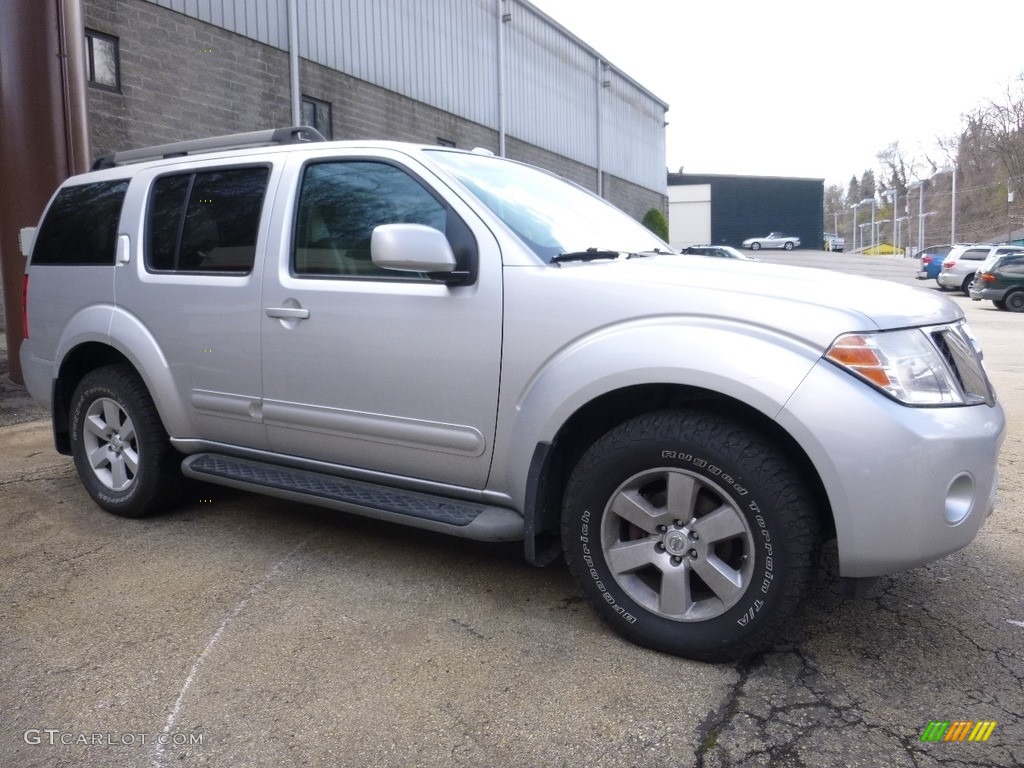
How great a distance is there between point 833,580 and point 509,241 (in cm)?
195

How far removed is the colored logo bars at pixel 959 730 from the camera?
2.41 metres

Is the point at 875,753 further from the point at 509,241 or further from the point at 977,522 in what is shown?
the point at 509,241

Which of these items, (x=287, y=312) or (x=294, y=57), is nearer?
(x=287, y=312)

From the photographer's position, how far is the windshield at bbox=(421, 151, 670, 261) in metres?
3.40

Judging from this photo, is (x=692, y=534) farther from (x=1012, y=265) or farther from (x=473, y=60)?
(x=1012, y=265)

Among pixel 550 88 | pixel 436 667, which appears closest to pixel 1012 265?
pixel 550 88

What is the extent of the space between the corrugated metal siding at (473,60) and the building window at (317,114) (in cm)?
71

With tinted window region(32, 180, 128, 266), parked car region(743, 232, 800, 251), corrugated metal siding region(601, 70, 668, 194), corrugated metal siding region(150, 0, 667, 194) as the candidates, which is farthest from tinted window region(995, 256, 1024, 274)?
parked car region(743, 232, 800, 251)

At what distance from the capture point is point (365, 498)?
3488 mm

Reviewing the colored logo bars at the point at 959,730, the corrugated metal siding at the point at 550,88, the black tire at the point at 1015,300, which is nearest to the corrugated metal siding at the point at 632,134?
the corrugated metal siding at the point at 550,88

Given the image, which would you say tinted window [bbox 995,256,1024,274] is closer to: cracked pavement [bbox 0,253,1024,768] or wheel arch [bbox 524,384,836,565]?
cracked pavement [bbox 0,253,1024,768]

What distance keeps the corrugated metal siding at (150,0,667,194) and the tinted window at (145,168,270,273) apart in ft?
32.7

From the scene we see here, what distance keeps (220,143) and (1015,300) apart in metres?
21.6
